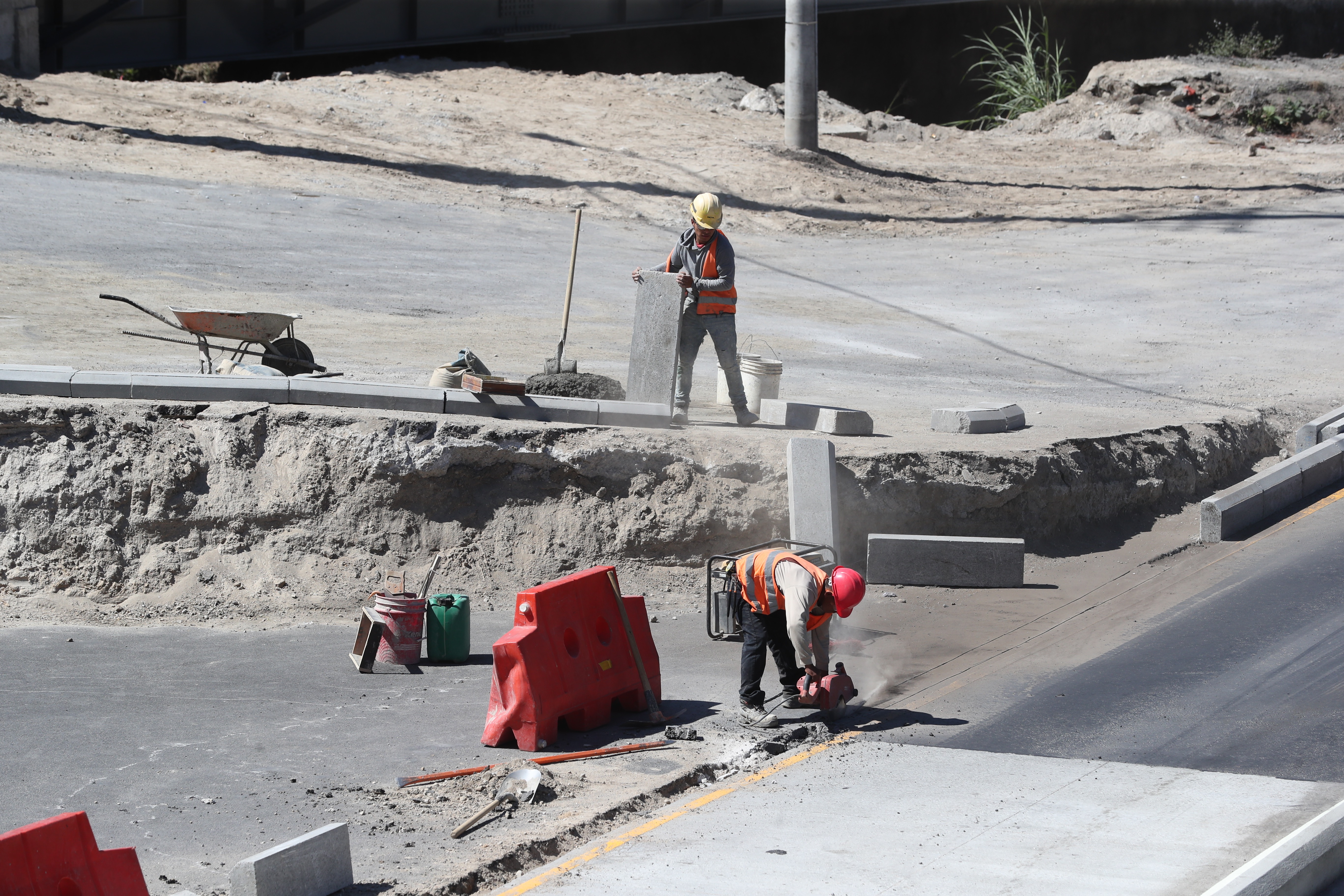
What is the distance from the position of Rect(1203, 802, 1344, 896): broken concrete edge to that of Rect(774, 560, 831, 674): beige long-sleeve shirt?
2.59 m

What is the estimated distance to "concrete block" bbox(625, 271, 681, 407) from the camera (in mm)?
11812

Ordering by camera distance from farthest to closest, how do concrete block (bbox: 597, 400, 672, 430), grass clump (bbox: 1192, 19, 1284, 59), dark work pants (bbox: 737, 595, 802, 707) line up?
grass clump (bbox: 1192, 19, 1284, 59) < concrete block (bbox: 597, 400, 672, 430) < dark work pants (bbox: 737, 595, 802, 707)

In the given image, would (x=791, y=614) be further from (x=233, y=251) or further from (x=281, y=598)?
(x=233, y=251)

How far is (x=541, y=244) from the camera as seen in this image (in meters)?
21.5

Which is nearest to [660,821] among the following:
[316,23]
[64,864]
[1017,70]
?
[64,864]

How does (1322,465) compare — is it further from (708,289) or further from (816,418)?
(708,289)

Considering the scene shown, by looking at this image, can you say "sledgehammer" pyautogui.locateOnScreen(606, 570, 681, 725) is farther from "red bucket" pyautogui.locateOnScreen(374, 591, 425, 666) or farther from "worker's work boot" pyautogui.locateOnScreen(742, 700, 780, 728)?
"red bucket" pyautogui.locateOnScreen(374, 591, 425, 666)

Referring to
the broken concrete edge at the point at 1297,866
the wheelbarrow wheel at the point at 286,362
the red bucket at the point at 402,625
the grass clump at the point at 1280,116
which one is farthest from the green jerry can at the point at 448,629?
the grass clump at the point at 1280,116

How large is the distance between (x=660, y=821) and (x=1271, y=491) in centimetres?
805

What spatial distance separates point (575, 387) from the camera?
41.1ft

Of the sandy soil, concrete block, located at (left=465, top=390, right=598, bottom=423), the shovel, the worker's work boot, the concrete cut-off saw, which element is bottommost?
the shovel

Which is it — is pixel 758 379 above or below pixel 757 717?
above

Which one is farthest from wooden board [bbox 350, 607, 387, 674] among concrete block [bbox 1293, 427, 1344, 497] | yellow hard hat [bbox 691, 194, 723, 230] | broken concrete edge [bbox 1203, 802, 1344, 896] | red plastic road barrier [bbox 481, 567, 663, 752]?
concrete block [bbox 1293, 427, 1344, 497]

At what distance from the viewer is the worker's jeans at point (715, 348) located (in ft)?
39.0
